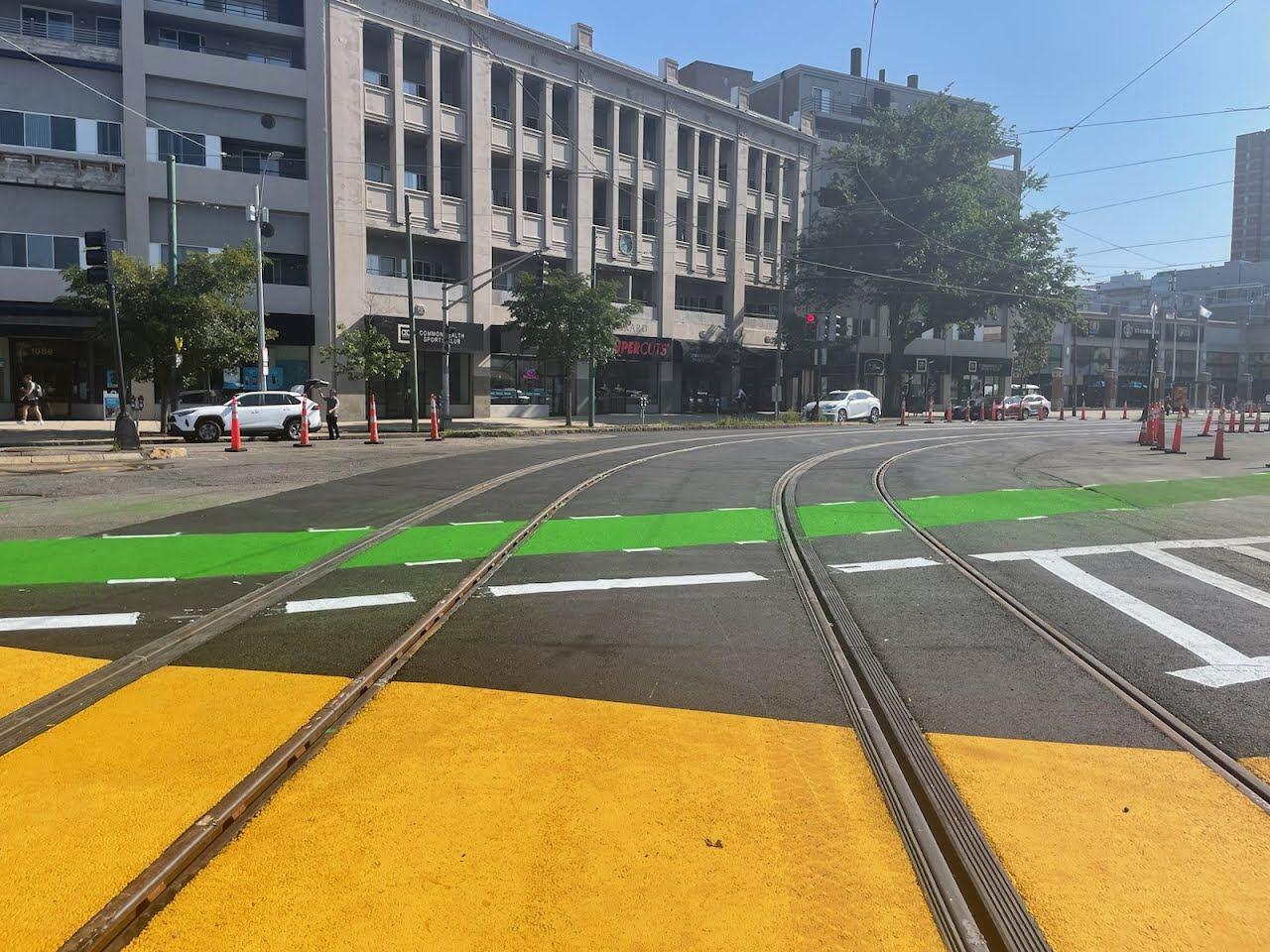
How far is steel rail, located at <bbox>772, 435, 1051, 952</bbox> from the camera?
3.01 metres

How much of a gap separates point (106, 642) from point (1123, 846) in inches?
233

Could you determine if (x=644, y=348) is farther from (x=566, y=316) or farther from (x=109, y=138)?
(x=109, y=138)

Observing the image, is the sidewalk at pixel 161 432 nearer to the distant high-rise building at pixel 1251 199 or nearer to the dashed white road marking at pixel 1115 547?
the dashed white road marking at pixel 1115 547

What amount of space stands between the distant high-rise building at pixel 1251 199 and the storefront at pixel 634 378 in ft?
261

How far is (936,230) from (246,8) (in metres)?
34.1

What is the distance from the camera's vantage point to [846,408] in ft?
152

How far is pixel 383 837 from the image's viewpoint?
11.5ft

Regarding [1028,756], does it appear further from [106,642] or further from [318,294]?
[318,294]

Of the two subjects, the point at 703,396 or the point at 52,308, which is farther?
the point at 703,396

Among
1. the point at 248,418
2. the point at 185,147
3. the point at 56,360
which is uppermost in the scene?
the point at 185,147

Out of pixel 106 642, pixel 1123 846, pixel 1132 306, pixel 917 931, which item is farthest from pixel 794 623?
pixel 1132 306

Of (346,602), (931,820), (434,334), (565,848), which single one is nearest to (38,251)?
(434,334)

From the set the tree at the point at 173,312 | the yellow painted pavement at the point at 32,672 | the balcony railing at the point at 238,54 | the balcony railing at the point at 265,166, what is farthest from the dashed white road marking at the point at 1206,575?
the balcony railing at the point at 238,54

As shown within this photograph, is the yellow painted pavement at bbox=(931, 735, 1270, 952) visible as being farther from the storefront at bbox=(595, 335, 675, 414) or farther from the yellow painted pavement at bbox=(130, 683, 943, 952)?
the storefront at bbox=(595, 335, 675, 414)
